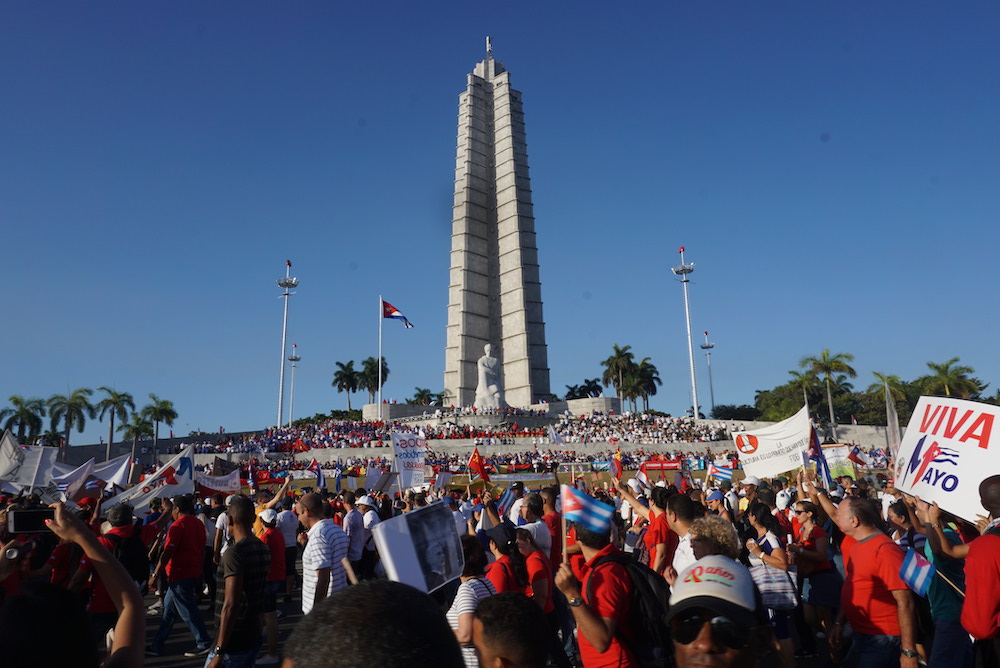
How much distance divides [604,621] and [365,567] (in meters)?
6.65

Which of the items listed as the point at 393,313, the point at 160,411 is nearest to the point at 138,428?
the point at 160,411

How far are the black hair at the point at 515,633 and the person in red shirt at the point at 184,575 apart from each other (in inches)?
211

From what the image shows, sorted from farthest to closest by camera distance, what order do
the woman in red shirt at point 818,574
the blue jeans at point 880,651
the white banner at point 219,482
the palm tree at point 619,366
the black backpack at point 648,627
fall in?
the palm tree at point 619,366, the white banner at point 219,482, the woman in red shirt at point 818,574, the blue jeans at point 880,651, the black backpack at point 648,627

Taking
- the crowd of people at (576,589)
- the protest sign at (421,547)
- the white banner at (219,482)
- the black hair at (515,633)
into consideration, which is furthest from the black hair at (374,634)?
the white banner at (219,482)

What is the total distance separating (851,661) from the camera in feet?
20.0

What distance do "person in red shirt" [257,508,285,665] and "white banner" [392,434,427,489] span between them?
4477 millimetres

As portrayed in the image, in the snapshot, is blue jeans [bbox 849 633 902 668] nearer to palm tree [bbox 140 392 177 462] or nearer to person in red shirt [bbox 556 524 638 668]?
person in red shirt [bbox 556 524 638 668]

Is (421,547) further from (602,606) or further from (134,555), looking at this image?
(134,555)

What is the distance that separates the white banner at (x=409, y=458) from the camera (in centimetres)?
1225

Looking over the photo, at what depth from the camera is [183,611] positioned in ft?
22.0

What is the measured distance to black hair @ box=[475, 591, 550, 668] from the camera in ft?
7.75

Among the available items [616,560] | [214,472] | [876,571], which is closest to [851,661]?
[876,571]

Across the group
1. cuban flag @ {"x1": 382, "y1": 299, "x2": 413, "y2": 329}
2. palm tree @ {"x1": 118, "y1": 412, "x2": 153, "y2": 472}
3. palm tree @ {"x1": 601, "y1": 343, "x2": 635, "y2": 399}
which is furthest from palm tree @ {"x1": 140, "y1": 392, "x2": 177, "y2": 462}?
palm tree @ {"x1": 601, "y1": 343, "x2": 635, "y2": 399}

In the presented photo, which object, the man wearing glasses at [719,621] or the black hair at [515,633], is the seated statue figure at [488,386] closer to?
the black hair at [515,633]
